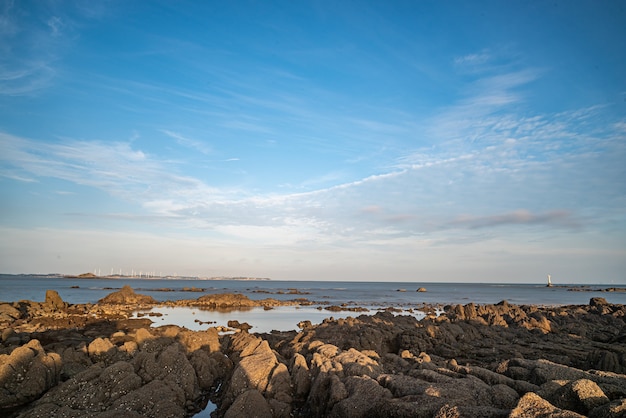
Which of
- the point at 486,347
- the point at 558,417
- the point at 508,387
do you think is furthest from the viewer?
the point at 486,347

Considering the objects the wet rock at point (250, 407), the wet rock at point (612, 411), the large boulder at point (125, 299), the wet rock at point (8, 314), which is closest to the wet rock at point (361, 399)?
the wet rock at point (250, 407)

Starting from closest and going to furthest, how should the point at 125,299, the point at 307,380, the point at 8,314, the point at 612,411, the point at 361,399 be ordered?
the point at 612,411, the point at 361,399, the point at 307,380, the point at 8,314, the point at 125,299

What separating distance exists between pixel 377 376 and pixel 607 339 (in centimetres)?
2350

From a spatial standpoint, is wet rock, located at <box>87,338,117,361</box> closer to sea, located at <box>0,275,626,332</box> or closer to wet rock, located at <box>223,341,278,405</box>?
wet rock, located at <box>223,341,278,405</box>

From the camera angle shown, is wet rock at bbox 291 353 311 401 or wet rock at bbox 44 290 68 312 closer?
wet rock at bbox 291 353 311 401

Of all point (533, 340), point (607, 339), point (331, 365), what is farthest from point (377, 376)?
point (607, 339)

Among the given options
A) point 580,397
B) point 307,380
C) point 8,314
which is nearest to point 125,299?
point 8,314

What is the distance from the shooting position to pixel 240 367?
1452cm

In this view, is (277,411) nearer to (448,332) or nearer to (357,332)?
(357,332)

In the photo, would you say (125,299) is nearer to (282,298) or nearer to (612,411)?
(282,298)

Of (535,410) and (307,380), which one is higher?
(535,410)

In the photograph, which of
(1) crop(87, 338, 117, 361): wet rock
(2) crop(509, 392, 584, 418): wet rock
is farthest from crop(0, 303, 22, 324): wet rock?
(2) crop(509, 392, 584, 418): wet rock

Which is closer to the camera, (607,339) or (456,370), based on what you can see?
(456,370)

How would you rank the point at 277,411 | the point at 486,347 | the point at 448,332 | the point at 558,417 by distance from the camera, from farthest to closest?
the point at 448,332
the point at 486,347
the point at 277,411
the point at 558,417
